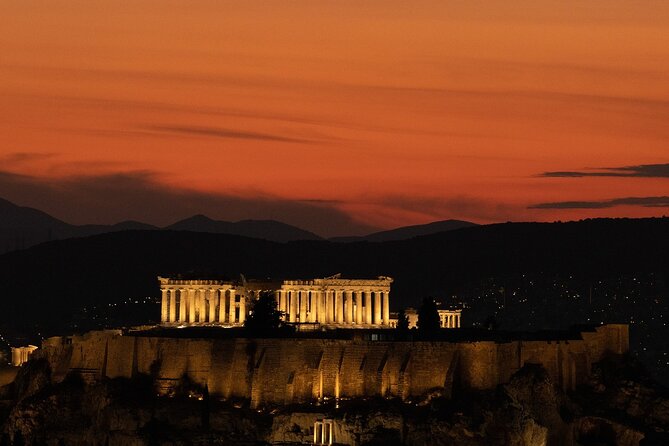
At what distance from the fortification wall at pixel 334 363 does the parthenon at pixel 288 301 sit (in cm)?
2334

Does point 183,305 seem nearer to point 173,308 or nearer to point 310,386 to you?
point 173,308

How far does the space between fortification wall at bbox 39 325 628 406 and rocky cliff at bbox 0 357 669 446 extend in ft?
3.12

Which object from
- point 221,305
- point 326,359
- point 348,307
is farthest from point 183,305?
point 326,359

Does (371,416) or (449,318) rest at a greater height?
(449,318)

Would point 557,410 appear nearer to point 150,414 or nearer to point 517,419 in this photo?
point 517,419

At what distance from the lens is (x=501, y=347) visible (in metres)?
120

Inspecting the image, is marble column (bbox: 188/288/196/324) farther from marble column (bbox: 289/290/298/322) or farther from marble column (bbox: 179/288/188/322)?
marble column (bbox: 289/290/298/322)

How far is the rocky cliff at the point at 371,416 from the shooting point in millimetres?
116375

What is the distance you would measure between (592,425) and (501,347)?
8.29m

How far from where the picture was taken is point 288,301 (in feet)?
505

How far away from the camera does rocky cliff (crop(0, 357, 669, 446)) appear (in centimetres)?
11638

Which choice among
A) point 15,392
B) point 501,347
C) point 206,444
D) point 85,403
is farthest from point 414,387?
point 15,392

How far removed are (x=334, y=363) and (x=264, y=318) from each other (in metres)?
14.4

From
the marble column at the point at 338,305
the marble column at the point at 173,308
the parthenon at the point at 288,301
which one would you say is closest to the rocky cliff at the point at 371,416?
the marble column at the point at 173,308
